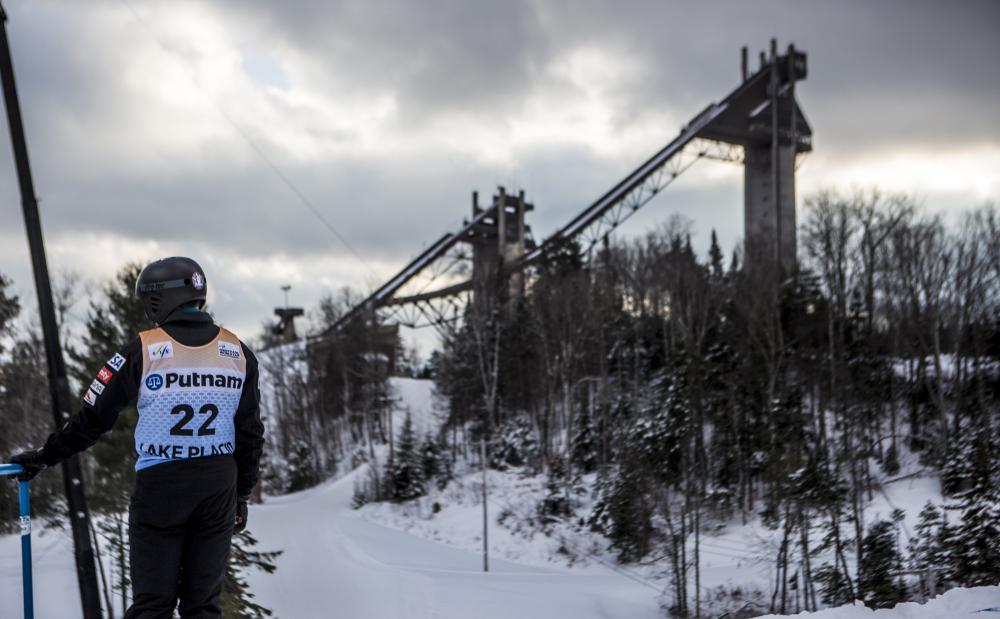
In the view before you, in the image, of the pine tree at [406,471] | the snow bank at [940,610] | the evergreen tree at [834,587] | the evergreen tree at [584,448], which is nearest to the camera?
the snow bank at [940,610]

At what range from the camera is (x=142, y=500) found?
3152mm

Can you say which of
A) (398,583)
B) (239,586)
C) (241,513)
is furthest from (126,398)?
(398,583)

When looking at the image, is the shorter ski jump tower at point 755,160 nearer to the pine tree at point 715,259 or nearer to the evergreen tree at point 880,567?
the pine tree at point 715,259

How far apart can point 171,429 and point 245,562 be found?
5659 millimetres

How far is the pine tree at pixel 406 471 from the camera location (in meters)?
36.5

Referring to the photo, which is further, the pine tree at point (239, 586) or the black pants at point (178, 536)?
the pine tree at point (239, 586)

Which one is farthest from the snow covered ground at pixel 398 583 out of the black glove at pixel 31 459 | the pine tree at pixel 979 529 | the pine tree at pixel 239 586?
the pine tree at pixel 979 529

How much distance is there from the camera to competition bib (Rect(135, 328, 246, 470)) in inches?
125

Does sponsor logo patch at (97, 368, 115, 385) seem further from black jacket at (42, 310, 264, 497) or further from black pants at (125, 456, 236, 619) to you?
black pants at (125, 456, 236, 619)

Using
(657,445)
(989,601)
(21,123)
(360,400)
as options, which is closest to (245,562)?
(21,123)

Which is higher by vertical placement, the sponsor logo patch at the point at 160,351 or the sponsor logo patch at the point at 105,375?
the sponsor logo patch at the point at 160,351

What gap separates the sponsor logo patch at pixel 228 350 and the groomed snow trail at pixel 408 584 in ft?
42.1

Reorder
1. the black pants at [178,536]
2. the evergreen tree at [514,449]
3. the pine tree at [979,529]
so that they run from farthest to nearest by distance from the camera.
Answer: the evergreen tree at [514,449] < the pine tree at [979,529] < the black pants at [178,536]

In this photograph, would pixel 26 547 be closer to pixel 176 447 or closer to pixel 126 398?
pixel 126 398
